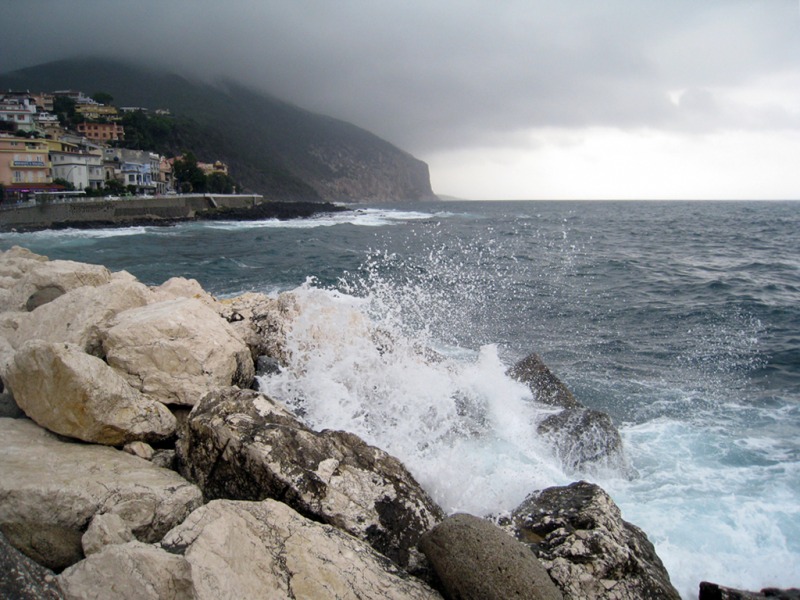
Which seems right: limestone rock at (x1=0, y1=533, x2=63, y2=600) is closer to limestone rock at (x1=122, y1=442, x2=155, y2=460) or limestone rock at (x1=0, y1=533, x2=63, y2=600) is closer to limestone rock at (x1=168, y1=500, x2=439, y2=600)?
limestone rock at (x1=168, y1=500, x2=439, y2=600)

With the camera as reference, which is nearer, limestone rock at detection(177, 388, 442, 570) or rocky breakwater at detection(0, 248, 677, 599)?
rocky breakwater at detection(0, 248, 677, 599)

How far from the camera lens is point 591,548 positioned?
4.41 meters

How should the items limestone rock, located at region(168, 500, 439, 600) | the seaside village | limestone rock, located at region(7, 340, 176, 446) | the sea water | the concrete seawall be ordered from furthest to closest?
the seaside village < the concrete seawall < the sea water < limestone rock, located at region(7, 340, 176, 446) < limestone rock, located at region(168, 500, 439, 600)

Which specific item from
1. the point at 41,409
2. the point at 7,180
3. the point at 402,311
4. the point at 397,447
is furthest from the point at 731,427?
the point at 7,180

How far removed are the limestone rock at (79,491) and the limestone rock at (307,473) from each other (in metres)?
0.35

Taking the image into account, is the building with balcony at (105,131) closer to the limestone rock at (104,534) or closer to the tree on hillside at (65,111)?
the tree on hillside at (65,111)

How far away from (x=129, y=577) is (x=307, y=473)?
1.77 m

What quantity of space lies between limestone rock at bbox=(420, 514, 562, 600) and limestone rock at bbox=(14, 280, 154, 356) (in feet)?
16.2

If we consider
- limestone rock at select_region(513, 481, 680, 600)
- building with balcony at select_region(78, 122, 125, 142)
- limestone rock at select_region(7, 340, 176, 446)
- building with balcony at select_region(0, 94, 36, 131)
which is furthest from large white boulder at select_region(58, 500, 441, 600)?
building with balcony at select_region(78, 122, 125, 142)

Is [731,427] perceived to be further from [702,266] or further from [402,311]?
[702,266]

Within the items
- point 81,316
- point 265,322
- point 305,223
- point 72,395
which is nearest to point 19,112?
point 305,223

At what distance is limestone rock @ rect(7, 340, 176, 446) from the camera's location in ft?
16.2

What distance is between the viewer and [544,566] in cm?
423

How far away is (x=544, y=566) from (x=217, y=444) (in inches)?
118
